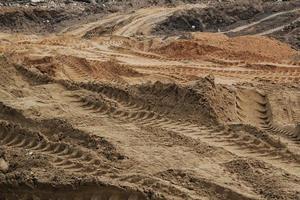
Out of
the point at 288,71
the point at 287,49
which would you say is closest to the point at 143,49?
the point at 287,49

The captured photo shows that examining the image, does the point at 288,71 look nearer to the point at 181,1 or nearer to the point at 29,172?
the point at 29,172

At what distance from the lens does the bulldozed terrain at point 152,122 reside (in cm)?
530

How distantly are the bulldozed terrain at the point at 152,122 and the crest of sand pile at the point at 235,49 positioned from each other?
0.03m

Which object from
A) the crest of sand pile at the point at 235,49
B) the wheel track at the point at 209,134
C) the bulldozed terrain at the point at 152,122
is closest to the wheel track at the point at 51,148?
the bulldozed terrain at the point at 152,122

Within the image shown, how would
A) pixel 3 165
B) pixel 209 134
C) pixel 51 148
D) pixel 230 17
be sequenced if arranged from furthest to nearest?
pixel 230 17 < pixel 209 134 < pixel 51 148 < pixel 3 165

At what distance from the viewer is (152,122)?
7562mm

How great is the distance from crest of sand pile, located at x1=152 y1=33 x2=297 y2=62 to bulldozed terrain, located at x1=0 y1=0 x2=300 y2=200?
0.03 meters

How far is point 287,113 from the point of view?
835 centimetres

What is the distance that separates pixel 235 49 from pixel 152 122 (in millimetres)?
8142

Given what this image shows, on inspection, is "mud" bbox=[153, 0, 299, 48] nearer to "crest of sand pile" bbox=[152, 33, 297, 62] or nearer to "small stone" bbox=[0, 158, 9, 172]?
"crest of sand pile" bbox=[152, 33, 297, 62]

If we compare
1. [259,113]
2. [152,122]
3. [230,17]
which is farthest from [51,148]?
[230,17]

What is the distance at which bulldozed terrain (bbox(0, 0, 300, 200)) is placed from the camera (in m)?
5.30

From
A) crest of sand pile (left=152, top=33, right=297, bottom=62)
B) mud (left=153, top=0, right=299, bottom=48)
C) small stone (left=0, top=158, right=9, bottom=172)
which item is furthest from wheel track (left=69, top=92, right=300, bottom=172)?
mud (left=153, top=0, right=299, bottom=48)

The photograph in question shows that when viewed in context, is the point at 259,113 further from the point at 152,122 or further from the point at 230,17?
the point at 230,17
